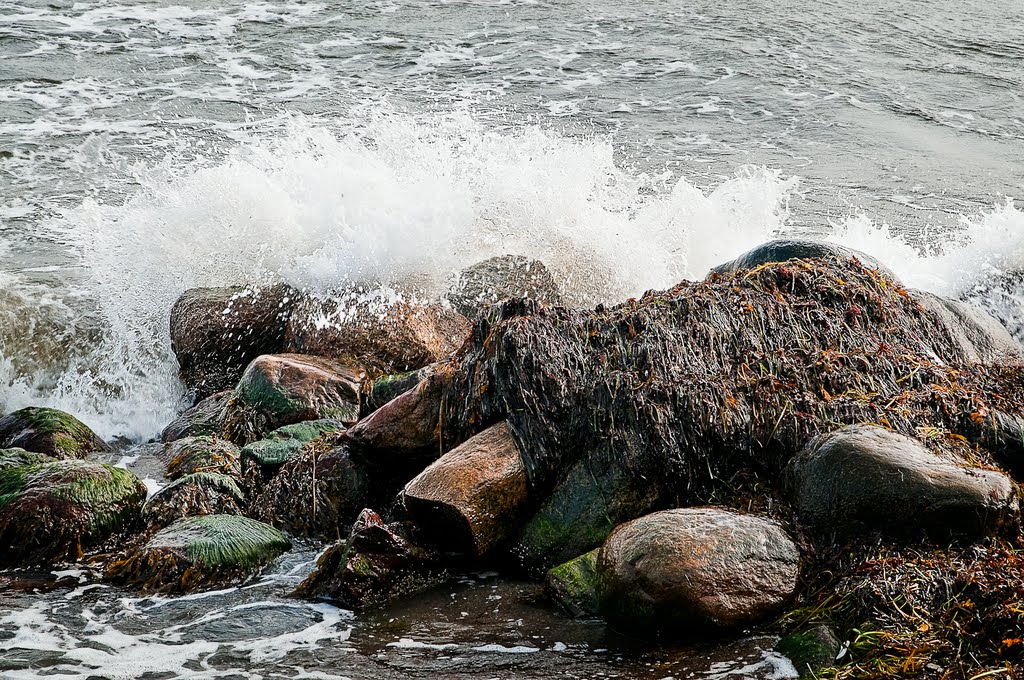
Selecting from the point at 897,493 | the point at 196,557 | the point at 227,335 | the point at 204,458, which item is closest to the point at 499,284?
the point at 227,335

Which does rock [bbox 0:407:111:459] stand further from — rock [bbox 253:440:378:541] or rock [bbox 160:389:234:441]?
rock [bbox 253:440:378:541]

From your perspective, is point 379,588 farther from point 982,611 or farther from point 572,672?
point 982,611

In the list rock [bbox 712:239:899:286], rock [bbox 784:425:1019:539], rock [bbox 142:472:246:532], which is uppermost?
rock [bbox 712:239:899:286]

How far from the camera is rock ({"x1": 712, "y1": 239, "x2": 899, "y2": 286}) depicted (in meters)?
6.36

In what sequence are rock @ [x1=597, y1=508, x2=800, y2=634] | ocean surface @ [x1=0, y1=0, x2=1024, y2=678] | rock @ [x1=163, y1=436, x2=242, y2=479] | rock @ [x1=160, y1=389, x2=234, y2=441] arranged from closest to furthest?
rock @ [x1=597, y1=508, x2=800, y2=634] < ocean surface @ [x1=0, y1=0, x2=1024, y2=678] < rock @ [x1=163, y1=436, x2=242, y2=479] < rock @ [x1=160, y1=389, x2=234, y2=441]

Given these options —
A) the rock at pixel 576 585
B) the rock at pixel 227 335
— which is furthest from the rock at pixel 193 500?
the rock at pixel 227 335

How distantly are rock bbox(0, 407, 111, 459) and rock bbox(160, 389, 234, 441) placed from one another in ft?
1.48

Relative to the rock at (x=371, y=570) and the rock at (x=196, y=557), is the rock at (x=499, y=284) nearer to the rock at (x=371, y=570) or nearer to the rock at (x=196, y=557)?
the rock at (x=196, y=557)

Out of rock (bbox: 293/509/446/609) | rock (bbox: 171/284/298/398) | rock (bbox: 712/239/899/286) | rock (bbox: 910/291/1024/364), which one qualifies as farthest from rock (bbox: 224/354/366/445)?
rock (bbox: 910/291/1024/364)

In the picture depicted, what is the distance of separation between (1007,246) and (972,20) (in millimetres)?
9649

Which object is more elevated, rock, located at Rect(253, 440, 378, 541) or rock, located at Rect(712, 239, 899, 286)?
rock, located at Rect(712, 239, 899, 286)

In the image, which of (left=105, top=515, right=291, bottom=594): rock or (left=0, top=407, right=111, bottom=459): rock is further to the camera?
(left=0, top=407, right=111, bottom=459): rock

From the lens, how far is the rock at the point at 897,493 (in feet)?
13.4

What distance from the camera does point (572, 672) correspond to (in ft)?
12.2
